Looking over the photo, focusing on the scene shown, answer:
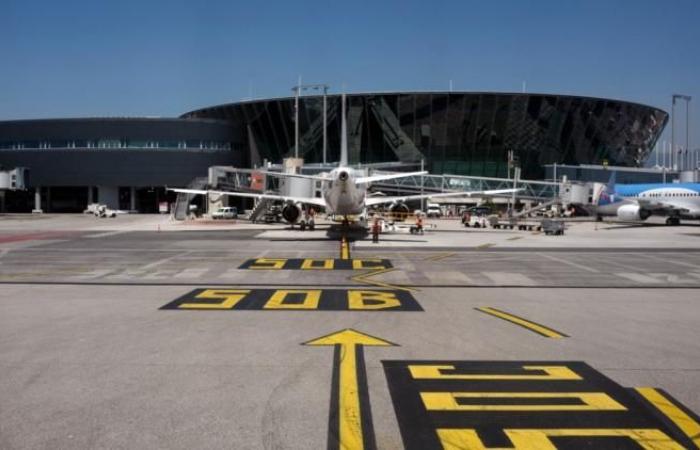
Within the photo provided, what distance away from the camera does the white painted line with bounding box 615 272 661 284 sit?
74.5 feet

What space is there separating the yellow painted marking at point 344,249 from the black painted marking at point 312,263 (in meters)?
1.60

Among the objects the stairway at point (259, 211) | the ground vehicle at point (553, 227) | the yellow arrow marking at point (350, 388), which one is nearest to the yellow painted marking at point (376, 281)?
the yellow arrow marking at point (350, 388)

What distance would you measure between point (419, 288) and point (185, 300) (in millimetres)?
7523

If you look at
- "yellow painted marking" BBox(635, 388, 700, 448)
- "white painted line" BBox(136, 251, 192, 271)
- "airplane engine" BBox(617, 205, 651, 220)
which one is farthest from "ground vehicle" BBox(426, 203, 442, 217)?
"yellow painted marking" BBox(635, 388, 700, 448)

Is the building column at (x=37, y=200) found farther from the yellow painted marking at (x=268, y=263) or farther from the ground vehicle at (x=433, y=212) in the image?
the yellow painted marking at (x=268, y=263)

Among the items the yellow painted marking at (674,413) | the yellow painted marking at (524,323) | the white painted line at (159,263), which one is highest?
the yellow painted marking at (674,413)

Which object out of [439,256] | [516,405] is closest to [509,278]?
[439,256]

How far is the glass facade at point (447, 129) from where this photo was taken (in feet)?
380

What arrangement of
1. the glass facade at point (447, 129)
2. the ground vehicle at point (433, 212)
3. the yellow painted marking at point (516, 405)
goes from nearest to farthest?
1. the yellow painted marking at point (516, 405)
2. the ground vehicle at point (433, 212)
3. the glass facade at point (447, 129)

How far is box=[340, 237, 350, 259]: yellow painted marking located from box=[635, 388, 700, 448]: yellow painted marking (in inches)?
888

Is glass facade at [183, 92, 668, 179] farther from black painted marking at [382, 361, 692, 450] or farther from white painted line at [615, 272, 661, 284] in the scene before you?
black painted marking at [382, 361, 692, 450]

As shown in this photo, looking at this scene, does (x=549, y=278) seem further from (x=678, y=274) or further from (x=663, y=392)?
(x=663, y=392)

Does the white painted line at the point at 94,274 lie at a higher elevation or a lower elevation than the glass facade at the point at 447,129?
lower

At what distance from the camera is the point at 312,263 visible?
2828 cm
